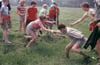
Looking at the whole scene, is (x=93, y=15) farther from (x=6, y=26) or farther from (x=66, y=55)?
(x=6, y=26)

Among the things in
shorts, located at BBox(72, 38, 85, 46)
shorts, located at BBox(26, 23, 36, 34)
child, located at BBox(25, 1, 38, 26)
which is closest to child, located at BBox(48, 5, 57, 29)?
child, located at BBox(25, 1, 38, 26)

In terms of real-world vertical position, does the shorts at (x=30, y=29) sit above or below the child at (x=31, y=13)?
below

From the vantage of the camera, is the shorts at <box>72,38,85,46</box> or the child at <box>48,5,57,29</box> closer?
the shorts at <box>72,38,85,46</box>

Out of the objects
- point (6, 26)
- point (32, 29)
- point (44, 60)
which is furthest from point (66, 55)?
point (6, 26)

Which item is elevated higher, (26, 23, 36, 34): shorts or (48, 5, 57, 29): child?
(48, 5, 57, 29): child

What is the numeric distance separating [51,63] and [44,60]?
33 centimetres

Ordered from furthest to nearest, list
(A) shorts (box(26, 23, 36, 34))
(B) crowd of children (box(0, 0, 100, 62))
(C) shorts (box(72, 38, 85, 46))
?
(A) shorts (box(26, 23, 36, 34)) → (C) shorts (box(72, 38, 85, 46)) → (B) crowd of children (box(0, 0, 100, 62))

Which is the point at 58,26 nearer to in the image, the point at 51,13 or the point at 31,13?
the point at 31,13

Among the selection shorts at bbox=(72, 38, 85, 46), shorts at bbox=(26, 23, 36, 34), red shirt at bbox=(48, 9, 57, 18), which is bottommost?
shorts at bbox=(72, 38, 85, 46)

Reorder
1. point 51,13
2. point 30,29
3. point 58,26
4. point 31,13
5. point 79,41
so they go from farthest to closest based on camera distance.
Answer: point 51,13, point 31,13, point 30,29, point 79,41, point 58,26

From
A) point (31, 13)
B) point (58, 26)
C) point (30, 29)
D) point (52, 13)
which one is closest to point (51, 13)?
point (52, 13)

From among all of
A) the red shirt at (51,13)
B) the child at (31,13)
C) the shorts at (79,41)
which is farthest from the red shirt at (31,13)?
the shorts at (79,41)

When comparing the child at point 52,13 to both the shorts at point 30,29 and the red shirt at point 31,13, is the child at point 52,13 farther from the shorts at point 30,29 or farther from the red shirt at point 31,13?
the shorts at point 30,29

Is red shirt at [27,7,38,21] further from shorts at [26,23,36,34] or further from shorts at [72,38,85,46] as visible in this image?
shorts at [72,38,85,46]
